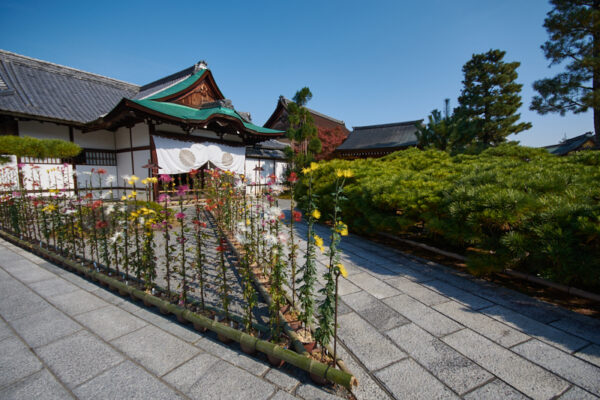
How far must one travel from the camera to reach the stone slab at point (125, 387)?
5.25 feet

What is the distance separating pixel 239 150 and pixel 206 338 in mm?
11380

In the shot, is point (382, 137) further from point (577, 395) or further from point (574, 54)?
point (577, 395)

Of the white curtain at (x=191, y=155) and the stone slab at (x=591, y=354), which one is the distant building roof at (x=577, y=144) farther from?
the stone slab at (x=591, y=354)

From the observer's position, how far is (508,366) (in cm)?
188

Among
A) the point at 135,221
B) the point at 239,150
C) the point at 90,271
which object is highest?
the point at 239,150

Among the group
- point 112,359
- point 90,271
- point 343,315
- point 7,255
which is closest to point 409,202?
point 343,315

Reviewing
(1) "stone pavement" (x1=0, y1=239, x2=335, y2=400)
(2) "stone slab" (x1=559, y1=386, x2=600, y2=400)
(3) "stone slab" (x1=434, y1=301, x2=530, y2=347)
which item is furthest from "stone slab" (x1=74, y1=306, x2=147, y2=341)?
(2) "stone slab" (x1=559, y1=386, x2=600, y2=400)

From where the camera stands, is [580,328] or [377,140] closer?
[580,328]

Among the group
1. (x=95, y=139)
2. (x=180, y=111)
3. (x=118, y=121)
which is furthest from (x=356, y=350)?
(x=95, y=139)

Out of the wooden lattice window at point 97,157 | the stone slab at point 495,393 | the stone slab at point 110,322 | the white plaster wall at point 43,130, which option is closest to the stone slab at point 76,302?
the stone slab at point 110,322

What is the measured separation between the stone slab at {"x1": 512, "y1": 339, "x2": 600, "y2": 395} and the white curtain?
34.7ft

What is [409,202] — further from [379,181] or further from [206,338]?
[206,338]

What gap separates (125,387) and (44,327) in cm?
135

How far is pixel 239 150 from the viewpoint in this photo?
12727 mm
